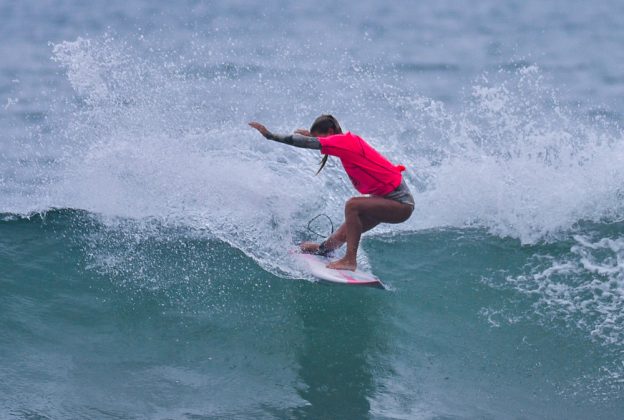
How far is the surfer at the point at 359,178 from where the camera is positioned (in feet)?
22.5

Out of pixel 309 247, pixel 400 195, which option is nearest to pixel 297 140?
pixel 400 195

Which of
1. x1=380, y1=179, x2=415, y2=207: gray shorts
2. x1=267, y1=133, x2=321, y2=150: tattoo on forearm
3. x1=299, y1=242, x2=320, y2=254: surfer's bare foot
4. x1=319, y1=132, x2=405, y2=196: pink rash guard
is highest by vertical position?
x1=267, y1=133, x2=321, y2=150: tattoo on forearm

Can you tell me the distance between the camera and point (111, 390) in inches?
260

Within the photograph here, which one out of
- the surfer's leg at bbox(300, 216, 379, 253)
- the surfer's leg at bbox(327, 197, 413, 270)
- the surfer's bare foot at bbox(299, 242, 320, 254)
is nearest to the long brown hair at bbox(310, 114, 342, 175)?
the surfer's leg at bbox(327, 197, 413, 270)

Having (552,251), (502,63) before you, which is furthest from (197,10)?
(552,251)

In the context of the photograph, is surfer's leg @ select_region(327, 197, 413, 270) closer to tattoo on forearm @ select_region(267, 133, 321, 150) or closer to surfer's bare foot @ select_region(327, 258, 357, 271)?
surfer's bare foot @ select_region(327, 258, 357, 271)

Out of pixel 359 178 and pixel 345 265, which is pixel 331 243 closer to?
pixel 345 265

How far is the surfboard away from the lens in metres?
7.32

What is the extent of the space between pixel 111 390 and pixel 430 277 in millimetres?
3136

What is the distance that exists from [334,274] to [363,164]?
1.04 metres

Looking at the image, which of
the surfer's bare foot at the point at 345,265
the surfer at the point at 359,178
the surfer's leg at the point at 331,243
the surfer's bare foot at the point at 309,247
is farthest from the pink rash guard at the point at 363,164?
the surfer's bare foot at the point at 309,247

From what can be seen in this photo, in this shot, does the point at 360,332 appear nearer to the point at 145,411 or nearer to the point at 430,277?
the point at 430,277

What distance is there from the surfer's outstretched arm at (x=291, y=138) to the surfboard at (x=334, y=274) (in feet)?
4.11

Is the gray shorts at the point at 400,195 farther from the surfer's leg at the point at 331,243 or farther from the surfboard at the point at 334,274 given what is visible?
the surfboard at the point at 334,274
